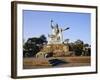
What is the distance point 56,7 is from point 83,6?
27 cm

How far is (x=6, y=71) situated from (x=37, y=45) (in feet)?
1.08

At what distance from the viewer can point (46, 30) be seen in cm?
214

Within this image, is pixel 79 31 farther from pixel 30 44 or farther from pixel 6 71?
pixel 6 71

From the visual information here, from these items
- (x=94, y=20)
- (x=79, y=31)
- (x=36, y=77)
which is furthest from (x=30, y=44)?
(x=94, y=20)

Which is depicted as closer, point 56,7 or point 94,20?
point 56,7

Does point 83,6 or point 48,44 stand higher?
point 83,6

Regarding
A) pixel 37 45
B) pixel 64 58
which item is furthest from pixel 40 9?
pixel 64 58

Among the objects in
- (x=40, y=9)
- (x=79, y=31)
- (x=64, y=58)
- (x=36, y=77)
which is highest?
(x=40, y=9)

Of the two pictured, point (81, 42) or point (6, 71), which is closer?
point (6, 71)

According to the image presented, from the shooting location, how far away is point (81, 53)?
2287 millimetres

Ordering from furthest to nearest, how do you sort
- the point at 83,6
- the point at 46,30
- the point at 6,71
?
the point at 83,6
the point at 46,30
the point at 6,71

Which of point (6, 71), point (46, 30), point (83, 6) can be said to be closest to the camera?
point (6, 71)

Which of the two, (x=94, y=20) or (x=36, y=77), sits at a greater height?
(x=94, y=20)

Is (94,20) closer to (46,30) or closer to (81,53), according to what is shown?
(81,53)
